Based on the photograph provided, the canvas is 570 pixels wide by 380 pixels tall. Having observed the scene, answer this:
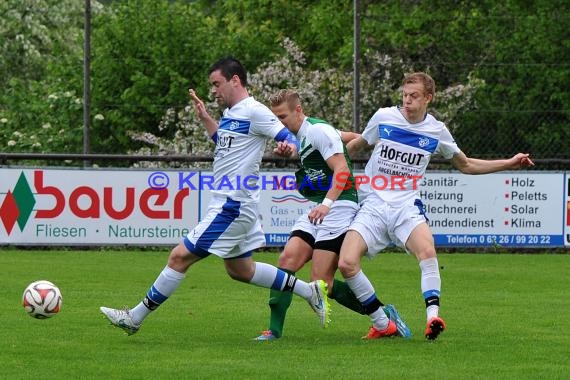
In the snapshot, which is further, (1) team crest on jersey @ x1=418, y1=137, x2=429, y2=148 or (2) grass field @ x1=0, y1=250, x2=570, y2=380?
(1) team crest on jersey @ x1=418, y1=137, x2=429, y2=148

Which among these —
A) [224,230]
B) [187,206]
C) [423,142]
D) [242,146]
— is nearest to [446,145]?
[423,142]

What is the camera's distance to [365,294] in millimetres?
9555

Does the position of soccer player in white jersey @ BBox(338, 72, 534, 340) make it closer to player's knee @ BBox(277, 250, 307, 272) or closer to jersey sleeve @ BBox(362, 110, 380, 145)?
jersey sleeve @ BBox(362, 110, 380, 145)

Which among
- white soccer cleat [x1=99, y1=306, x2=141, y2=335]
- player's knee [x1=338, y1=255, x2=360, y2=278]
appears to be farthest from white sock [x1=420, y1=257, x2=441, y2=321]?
white soccer cleat [x1=99, y1=306, x2=141, y2=335]

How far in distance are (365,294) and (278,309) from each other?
68 cm

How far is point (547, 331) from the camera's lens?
1010 cm

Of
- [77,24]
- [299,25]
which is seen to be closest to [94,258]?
[299,25]

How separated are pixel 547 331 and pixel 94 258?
29.4 feet

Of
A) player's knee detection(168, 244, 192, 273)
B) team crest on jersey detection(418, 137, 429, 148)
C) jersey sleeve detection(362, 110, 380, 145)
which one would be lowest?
player's knee detection(168, 244, 192, 273)

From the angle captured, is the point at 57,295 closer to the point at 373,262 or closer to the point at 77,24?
the point at 373,262

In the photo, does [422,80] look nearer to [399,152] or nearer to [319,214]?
[399,152]

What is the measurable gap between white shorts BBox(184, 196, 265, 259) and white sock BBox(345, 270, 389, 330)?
874mm

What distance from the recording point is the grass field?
25.7 ft

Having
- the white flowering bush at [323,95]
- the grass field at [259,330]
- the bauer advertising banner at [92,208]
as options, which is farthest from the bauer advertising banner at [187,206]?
the white flowering bush at [323,95]
